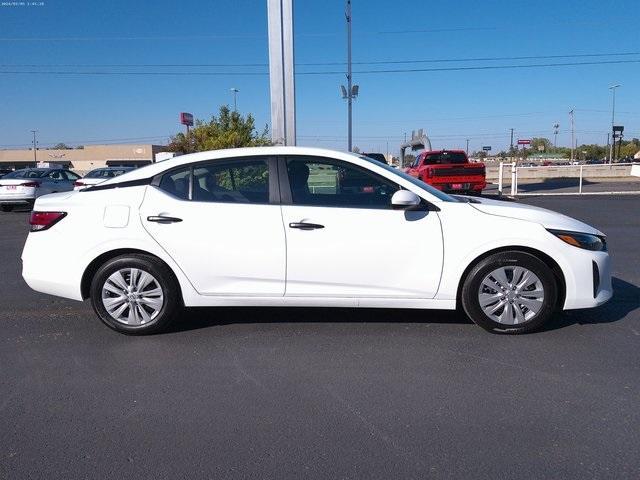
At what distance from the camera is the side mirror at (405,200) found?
4.45 metres

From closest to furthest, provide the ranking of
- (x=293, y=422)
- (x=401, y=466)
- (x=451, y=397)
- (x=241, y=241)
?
(x=401, y=466) → (x=293, y=422) → (x=451, y=397) → (x=241, y=241)

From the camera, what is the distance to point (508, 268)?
455 centimetres

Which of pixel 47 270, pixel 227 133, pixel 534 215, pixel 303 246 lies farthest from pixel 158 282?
pixel 227 133

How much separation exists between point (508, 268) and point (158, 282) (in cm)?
294

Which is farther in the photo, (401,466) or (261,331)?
(261,331)

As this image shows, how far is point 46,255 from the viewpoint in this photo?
15.7 feet

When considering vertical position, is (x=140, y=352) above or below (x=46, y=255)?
below

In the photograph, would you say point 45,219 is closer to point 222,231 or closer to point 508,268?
point 222,231

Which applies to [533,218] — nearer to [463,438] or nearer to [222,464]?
[463,438]

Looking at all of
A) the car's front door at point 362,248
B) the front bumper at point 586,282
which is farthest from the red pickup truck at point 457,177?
the car's front door at point 362,248

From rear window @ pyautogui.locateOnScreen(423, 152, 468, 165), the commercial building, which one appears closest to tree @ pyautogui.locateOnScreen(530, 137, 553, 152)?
the commercial building

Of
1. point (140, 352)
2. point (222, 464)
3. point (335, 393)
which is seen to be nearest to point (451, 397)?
point (335, 393)

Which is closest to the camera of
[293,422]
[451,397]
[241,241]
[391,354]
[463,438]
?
[463,438]

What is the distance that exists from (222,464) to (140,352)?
185cm
